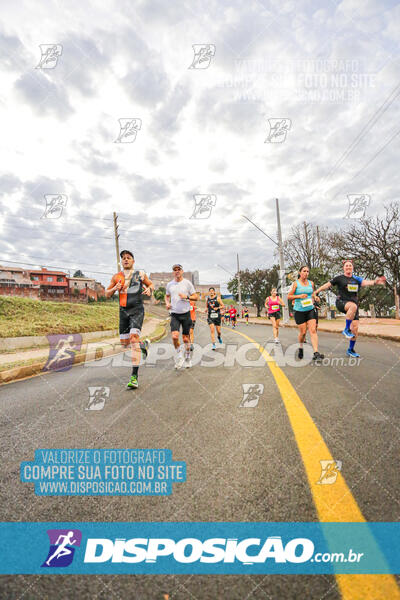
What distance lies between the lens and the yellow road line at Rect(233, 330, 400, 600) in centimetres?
104

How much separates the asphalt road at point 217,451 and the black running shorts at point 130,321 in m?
1.05

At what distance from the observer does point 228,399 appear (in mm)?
3533

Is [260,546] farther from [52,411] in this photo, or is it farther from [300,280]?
[300,280]

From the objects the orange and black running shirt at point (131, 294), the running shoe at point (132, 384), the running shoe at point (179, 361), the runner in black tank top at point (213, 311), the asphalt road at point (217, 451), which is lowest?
the running shoe at point (179, 361)

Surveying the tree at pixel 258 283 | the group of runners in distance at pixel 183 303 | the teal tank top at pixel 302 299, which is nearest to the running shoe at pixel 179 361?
the group of runners in distance at pixel 183 303

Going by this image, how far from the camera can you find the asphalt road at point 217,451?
3.71ft

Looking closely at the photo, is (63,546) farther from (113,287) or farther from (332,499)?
(113,287)

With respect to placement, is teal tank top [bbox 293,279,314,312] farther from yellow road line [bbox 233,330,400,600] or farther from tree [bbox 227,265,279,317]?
tree [bbox 227,265,279,317]

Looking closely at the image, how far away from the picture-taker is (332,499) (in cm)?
153

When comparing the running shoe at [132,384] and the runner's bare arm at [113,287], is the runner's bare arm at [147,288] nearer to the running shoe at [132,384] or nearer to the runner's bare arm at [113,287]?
the runner's bare arm at [113,287]

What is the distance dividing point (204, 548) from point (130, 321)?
414cm

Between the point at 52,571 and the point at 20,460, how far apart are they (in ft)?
4.09

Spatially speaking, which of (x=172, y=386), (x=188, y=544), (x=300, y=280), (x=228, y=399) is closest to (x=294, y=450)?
(x=188, y=544)

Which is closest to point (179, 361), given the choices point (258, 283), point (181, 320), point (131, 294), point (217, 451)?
point (181, 320)
